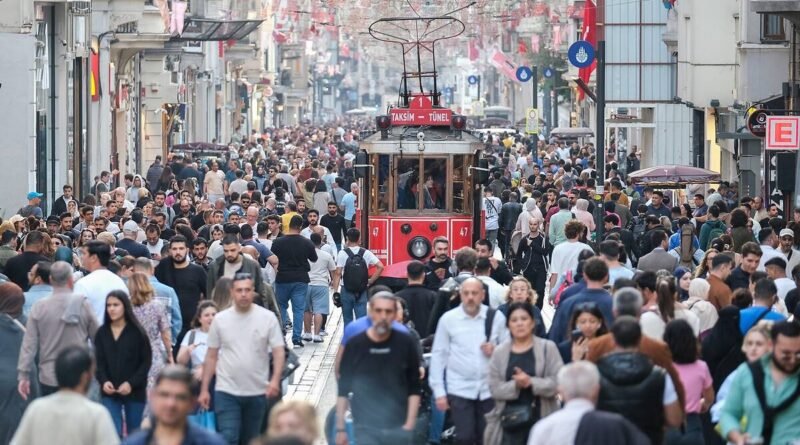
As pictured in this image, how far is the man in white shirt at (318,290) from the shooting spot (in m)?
21.9

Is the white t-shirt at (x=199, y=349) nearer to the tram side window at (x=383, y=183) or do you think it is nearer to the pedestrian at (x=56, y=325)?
the pedestrian at (x=56, y=325)

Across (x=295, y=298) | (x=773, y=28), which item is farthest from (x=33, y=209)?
(x=773, y=28)

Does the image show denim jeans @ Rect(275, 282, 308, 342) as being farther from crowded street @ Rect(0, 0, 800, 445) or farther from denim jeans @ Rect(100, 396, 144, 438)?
denim jeans @ Rect(100, 396, 144, 438)

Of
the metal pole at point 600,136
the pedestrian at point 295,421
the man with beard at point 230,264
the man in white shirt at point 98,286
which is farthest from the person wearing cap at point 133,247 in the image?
the pedestrian at point 295,421

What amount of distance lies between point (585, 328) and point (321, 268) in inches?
381

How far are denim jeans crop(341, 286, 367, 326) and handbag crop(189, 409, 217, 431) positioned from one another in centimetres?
780

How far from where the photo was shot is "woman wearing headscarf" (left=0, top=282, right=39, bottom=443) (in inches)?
547

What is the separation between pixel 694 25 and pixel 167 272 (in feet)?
86.7

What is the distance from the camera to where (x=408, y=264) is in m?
15.9

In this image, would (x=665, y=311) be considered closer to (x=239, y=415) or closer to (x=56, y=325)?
(x=239, y=415)

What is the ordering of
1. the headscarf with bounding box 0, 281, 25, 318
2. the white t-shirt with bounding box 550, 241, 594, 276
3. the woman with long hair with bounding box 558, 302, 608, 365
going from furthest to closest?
1. the white t-shirt with bounding box 550, 241, 594, 276
2. the headscarf with bounding box 0, 281, 25, 318
3. the woman with long hair with bounding box 558, 302, 608, 365

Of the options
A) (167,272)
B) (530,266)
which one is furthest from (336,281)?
(167,272)

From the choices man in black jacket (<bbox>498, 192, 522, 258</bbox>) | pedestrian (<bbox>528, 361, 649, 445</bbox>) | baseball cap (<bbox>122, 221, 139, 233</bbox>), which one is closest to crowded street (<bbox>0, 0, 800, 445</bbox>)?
pedestrian (<bbox>528, 361, 649, 445</bbox>)

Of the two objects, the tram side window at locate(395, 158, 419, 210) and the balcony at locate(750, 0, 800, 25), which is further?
the balcony at locate(750, 0, 800, 25)
